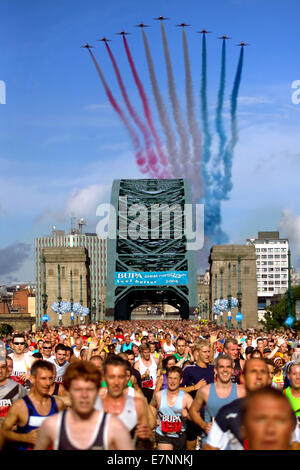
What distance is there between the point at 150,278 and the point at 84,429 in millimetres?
106377

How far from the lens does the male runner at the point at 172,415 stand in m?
10.5

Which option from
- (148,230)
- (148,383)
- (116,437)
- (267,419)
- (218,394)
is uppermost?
(148,230)

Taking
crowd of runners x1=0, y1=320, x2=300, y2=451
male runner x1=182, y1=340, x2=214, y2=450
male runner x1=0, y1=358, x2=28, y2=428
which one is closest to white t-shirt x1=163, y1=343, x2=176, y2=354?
crowd of runners x1=0, y1=320, x2=300, y2=451

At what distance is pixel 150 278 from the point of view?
11206cm

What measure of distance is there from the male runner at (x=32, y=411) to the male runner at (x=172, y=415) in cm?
193

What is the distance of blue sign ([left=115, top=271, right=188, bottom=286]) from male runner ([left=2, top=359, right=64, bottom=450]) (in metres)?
102

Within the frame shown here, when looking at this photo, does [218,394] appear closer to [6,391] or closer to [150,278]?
[6,391]

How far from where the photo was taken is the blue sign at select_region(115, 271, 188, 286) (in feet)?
366

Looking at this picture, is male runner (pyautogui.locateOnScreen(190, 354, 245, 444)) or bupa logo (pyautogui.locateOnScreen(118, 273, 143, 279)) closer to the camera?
male runner (pyautogui.locateOnScreen(190, 354, 245, 444))

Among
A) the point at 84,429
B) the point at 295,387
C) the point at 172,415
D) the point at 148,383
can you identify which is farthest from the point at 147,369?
the point at 84,429

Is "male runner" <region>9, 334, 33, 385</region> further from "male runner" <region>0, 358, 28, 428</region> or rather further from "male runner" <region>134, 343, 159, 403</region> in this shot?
"male runner" <region>0, 358, 28, 428</region>
